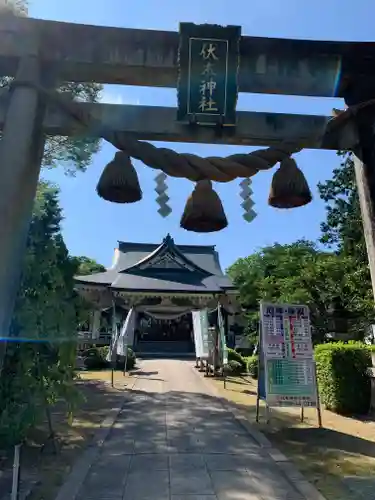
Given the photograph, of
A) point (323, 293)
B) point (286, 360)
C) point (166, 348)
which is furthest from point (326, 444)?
point (166, 348)

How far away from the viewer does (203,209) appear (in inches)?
129

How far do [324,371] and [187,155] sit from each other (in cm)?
786

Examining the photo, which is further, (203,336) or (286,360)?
(203,336)

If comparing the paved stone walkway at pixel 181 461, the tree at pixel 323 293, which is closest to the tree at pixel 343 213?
the tree at pixel 323 293

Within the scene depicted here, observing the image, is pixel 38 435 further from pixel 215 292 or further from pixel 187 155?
pixel 215 292

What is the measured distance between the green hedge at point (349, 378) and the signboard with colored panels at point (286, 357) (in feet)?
4.63

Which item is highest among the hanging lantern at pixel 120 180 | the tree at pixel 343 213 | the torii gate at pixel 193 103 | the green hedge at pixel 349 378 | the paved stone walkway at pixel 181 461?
the tree at pixel 343 213

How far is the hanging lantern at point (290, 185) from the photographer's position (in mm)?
3371

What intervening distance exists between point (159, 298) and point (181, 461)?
69.4ft

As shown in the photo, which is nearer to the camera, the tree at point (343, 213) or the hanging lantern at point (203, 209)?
the hanging lantern at point (203, 209)

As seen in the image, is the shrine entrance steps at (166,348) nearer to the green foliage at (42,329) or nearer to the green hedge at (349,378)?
the green hedge at (349,378)

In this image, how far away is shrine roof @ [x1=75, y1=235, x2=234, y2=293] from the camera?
25.9 m

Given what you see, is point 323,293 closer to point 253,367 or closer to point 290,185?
point 253,367

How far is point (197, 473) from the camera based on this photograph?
16.6 ft
